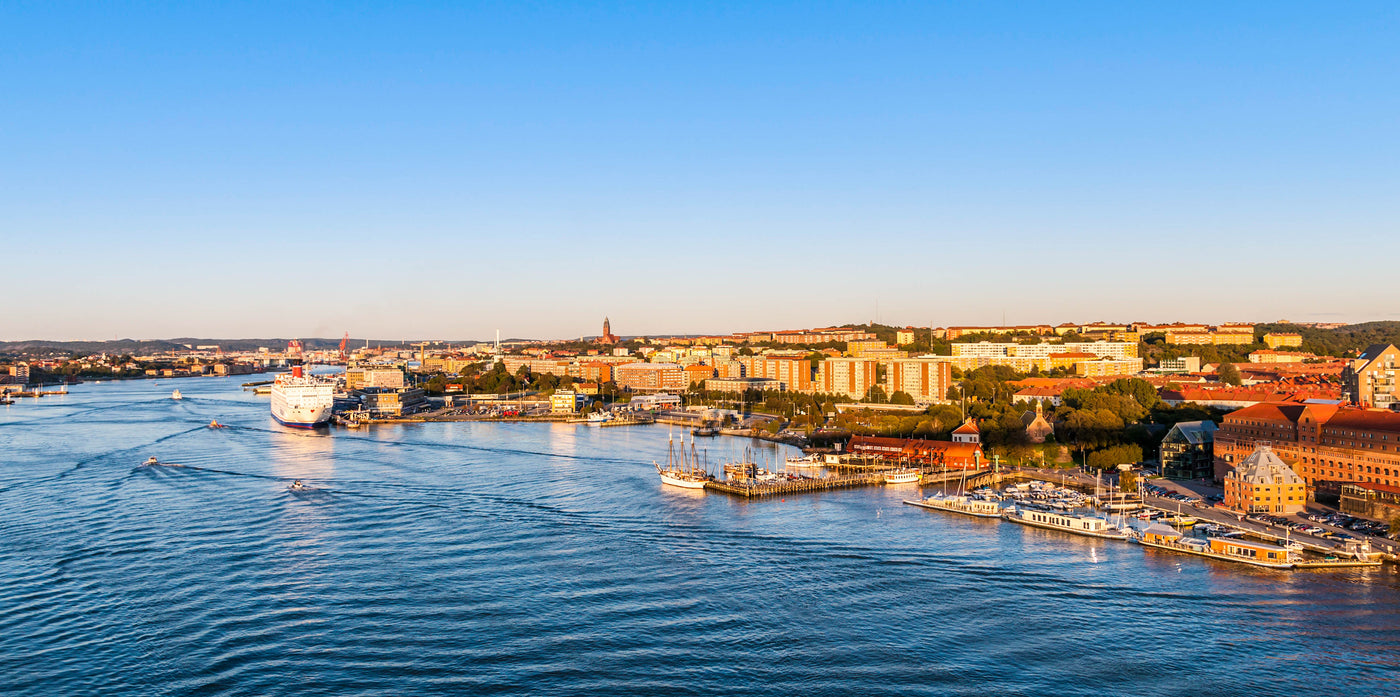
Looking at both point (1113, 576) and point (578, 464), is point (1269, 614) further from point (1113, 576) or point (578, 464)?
point (578, 464)

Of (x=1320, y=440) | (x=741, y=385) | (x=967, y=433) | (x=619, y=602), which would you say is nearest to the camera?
(x=619, y=602)

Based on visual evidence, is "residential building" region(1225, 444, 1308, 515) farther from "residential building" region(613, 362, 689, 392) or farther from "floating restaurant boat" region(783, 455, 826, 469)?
"residential building" region(613, 362, 689, 392)

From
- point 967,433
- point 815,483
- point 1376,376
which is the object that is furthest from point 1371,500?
point 967,433

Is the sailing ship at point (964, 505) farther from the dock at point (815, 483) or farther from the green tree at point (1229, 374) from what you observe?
the green tree at point (1229, 374)

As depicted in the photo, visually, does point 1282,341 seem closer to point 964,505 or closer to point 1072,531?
point 964,505

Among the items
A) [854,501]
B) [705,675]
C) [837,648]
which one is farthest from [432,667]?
[854,501]

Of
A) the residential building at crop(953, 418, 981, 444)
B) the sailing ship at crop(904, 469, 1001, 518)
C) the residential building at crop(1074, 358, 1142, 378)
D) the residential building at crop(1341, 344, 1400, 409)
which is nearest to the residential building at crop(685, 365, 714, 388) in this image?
the residential building at crop(1074, 358, 1142, 378)
